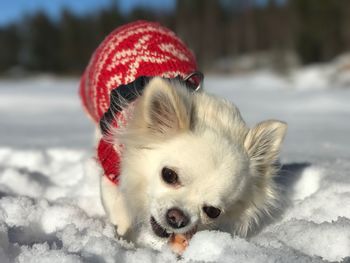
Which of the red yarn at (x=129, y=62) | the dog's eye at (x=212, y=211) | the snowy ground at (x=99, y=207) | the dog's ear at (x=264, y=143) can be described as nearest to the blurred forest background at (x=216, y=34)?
the snowy ground at (x=99, y=207)

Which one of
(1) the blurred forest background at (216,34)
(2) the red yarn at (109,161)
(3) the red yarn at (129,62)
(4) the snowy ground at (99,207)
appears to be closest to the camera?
(4) the snowy ground at (99,207)

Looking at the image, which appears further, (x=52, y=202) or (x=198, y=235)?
(x=52, y=202)

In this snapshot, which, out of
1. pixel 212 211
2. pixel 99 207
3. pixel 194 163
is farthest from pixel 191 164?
pixel 99 207

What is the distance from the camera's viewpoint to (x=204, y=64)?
913 inches

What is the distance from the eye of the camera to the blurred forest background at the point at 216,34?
21.4m

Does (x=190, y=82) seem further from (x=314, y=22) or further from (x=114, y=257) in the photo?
(x=314, y=22)

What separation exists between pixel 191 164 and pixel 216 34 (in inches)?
951

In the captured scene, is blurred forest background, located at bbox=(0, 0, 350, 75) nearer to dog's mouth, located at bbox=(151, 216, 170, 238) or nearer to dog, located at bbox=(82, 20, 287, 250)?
dog, located at bbox=(82, 20, 287, 250)

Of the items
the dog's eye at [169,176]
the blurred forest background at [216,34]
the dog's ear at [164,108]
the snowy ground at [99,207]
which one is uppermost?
the dog's ear at [164,108]

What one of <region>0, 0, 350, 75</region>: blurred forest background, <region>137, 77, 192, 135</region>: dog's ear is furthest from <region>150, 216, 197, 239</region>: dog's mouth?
<region>0, 0, 350, 75</region>: blurred forest background

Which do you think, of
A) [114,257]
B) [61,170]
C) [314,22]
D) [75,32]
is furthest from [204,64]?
[114,257]

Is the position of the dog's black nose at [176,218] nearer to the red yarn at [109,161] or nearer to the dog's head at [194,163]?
the dog's head at [194,163]

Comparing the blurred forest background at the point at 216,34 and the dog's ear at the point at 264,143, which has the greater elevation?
the dog's ear at the point at 264,143

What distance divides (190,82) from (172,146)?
488 millimetres
